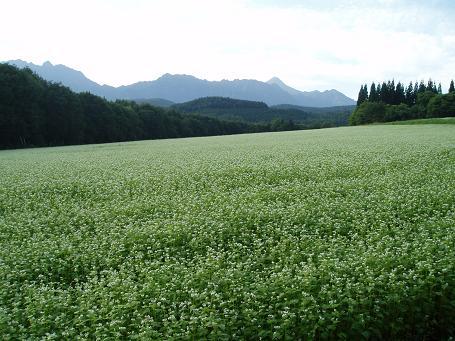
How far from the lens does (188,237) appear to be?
10812 millimetres

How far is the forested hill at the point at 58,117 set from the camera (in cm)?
6506

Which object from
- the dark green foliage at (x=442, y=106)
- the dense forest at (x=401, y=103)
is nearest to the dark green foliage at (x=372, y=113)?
the dense forest at (x=401, y=103)

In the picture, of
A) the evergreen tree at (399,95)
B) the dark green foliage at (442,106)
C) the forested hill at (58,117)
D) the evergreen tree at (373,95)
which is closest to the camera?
the forested hill at (58,117)

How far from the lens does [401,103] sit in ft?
397

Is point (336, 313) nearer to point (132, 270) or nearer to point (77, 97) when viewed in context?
point (132, 270)

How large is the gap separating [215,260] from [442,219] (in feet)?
20.5

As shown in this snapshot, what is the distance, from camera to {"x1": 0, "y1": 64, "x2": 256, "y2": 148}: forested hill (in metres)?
65.1

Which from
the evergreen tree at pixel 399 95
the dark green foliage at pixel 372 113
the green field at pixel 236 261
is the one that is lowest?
the green field at pixel 236 261

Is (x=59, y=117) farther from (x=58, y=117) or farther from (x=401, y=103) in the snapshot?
(x=401, y=103)

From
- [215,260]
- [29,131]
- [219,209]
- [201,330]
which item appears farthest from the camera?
[29,131]

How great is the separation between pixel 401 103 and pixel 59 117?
95.3m

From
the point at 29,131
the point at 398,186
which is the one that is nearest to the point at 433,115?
the point at 29,131

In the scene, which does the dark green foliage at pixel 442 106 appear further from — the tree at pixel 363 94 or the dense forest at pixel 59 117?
the dense forest at pixel 59 117

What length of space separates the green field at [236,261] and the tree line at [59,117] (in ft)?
178
